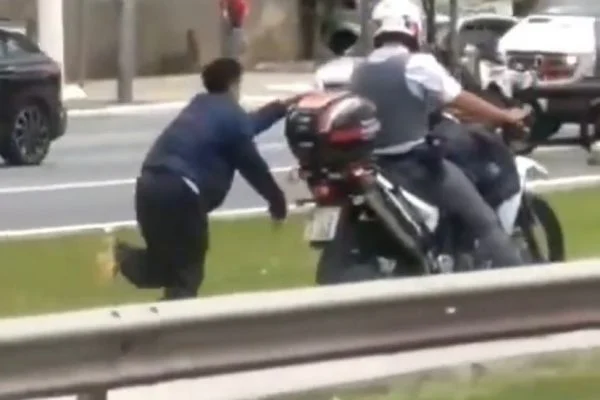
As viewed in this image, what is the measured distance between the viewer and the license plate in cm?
909

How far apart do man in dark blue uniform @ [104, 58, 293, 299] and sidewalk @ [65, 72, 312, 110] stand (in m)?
22.4

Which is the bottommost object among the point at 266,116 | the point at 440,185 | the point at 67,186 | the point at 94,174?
the point at 94,174

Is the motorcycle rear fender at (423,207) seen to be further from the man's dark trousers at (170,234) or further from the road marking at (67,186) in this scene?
the road marking at (67,186)

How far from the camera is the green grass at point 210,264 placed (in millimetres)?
12250

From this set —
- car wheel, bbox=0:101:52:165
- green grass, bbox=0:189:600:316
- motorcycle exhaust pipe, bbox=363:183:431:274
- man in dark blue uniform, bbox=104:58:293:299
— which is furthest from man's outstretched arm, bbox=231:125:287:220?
car wheel, bbox=0:101:52:165

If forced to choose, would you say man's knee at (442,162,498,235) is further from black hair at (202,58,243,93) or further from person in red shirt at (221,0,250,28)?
person in red shirt at (221,0,250,28)

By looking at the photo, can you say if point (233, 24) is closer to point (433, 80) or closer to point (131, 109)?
point (131, 109)

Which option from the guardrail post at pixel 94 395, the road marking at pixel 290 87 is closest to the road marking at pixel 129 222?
the guardrail post at pixel 94 395

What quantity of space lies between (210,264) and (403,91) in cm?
450

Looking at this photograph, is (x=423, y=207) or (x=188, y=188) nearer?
(x=423, y=207)

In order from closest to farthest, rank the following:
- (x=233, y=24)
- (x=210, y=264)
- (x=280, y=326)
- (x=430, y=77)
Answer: (x=280, y=326) < (x=430, y=77) < (x=210, y=264) < (x=233, y=24)

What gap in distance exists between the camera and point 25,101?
2342 cm

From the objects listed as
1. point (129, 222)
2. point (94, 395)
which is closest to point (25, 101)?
point (129, 222)

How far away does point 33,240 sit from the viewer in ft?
49.5
